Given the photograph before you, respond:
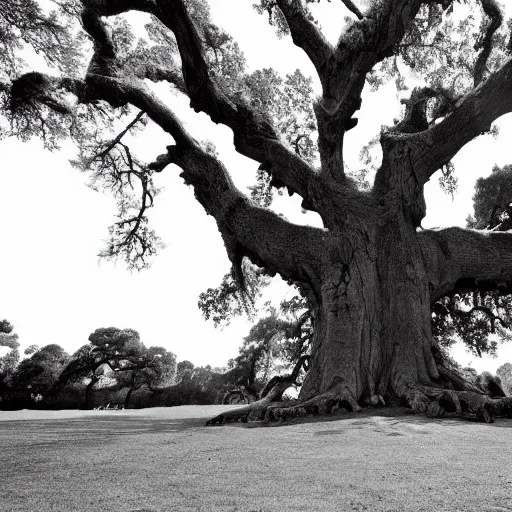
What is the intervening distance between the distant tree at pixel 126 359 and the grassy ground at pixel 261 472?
19.8 m

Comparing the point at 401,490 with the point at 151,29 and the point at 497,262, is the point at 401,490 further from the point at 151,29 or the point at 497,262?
the point at 151,29

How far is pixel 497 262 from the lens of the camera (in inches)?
313

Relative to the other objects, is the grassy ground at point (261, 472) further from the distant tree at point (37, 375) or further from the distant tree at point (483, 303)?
the distant tree at point (37, 375)

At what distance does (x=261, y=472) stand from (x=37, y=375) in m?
22.0

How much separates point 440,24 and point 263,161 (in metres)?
6.05

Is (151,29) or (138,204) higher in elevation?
(151,29)

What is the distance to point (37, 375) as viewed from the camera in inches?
833

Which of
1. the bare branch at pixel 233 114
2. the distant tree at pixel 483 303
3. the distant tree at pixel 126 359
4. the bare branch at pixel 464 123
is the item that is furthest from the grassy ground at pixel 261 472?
the distant tree at pixel 126 359

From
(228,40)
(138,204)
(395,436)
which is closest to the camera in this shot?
(395,436)

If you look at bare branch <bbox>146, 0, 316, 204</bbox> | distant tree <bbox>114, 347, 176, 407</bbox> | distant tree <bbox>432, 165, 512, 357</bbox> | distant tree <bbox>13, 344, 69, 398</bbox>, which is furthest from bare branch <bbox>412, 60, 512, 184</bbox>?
distant tree <bbox>13, 344, 69, 398</bbox>

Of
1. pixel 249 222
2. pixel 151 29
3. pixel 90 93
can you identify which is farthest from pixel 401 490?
pixel 151 29

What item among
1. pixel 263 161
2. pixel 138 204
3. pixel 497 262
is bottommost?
pixel 497 262

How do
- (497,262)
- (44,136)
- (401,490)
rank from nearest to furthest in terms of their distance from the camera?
1. (401,490)
2. (497,262)
3. (44,136)

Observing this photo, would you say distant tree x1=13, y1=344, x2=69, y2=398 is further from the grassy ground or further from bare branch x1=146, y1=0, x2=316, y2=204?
the grassy ground
